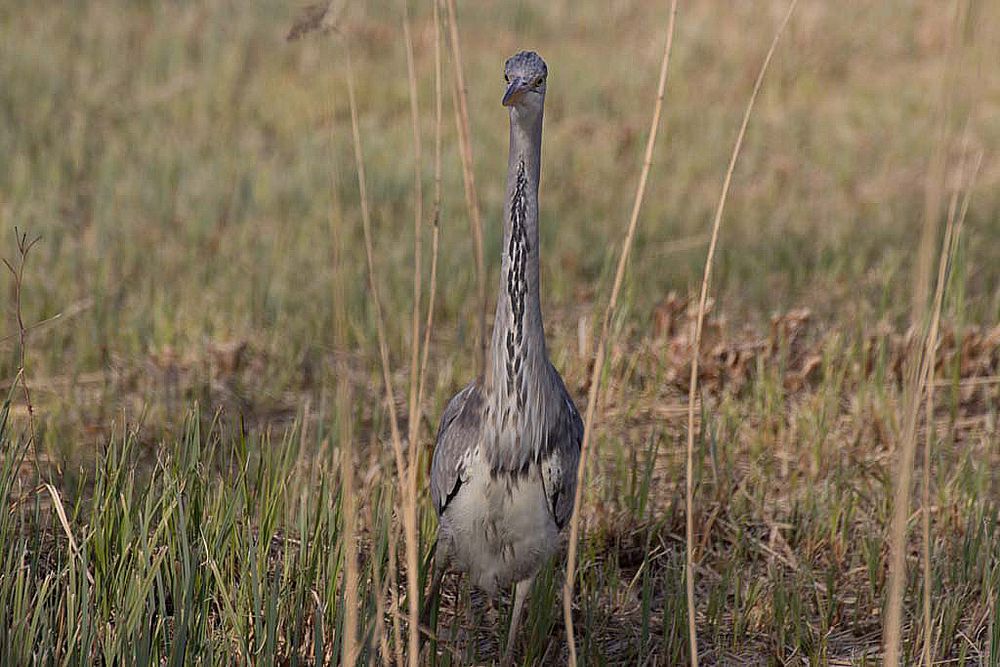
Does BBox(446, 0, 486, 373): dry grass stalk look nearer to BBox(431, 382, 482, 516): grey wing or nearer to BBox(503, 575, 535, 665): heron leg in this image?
BBox(431, 382, 482, 516): grey wing

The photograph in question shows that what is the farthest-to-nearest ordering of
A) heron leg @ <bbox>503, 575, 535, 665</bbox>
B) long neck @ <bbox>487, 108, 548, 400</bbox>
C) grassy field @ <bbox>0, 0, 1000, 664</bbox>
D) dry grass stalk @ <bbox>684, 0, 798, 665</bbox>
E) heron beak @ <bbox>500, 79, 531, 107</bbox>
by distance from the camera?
1. heron leg @ <bbox>503, 575, 535, 665</bbox>
2. grassy field @ <bbox>0, 0, 1000, 664</bbox>
3. long neck @ <bbox>487, 108, 548, 400</bbox>
4. heron beak @ <bbox>500, 79, 531, 107</bbox>
5. dry grass stalk @ <bbox>684, 0, 798, 665</bbox>

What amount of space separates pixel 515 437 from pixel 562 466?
0.60ft

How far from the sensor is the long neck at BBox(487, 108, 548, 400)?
2.79 m

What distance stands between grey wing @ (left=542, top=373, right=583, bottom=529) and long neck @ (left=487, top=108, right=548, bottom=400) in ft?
0.87

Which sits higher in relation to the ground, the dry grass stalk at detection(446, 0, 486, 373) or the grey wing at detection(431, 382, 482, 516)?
the dry grass stalk at detection(446, 0, 486, 373)

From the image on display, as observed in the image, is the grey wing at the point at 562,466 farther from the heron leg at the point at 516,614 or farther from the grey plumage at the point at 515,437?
the heron leg at the point at 516,614

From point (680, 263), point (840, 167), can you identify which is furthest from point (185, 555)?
point (840, 167)

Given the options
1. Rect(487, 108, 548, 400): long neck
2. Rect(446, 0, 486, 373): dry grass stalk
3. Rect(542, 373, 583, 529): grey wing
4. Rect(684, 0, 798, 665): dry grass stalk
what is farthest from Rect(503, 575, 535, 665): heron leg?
Rect(446, 0, 486, 373): dry grass stalk

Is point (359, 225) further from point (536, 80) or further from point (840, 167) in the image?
point (536, 80)

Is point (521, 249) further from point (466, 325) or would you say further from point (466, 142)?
point (466, 325)

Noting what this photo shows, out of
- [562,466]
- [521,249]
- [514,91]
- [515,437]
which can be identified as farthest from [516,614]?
[514,91]

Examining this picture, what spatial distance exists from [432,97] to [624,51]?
2.12m

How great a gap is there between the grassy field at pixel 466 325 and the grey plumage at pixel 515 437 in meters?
0.22

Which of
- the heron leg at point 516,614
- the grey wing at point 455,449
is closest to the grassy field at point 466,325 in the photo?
the heron leg at point 516,614
